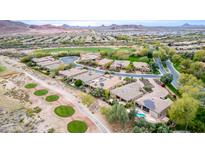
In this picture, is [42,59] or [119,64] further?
[42,59]

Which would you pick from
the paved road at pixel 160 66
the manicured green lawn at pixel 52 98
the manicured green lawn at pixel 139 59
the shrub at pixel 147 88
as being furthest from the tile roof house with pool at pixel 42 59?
the paved road at pixel 160 66

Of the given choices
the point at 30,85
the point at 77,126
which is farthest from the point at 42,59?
the point at 77,126

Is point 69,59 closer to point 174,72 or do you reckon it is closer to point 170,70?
Answer: point 170,70

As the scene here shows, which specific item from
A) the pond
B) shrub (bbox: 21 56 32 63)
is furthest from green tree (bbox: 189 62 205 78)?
shrub (bbox: 21 56 32 63)

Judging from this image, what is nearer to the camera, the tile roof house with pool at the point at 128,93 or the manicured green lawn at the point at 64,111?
the manicured green lawn at the point at 64,111

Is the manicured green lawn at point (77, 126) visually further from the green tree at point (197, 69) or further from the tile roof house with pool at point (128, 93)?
the green tree at point (197, 69)
